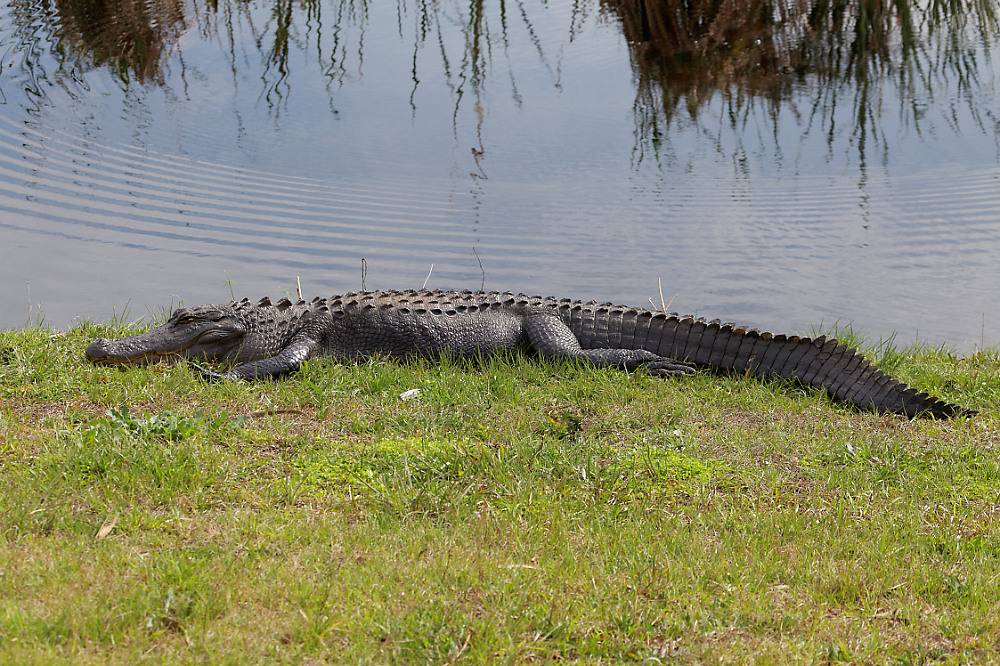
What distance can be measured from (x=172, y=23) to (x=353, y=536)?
13604mm

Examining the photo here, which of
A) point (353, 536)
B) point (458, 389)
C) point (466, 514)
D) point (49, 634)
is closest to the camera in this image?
point (49, 634)

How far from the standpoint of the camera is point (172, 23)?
14.2 m

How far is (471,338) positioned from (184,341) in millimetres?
1904

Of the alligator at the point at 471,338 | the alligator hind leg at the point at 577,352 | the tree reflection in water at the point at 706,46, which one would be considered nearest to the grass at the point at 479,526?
the alligator at the point at 471,338

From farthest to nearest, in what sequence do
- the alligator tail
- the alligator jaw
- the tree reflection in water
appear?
the tree reflection in water < the alligator jaw < the alligator tail

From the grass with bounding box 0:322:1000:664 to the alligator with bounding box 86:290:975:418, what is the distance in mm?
459

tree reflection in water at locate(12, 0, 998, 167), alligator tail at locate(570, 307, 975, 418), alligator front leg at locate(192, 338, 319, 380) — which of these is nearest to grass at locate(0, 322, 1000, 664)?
alligator tail at locate(570, 307, 975, 418)

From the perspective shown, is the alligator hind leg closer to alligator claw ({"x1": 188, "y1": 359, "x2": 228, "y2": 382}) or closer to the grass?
the grass

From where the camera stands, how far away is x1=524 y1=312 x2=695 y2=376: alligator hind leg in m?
5.50

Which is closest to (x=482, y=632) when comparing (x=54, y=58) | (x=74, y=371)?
(x=74, y=371)

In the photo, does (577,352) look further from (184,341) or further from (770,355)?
(184,341)

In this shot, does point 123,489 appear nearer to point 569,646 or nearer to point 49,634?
point 49,634

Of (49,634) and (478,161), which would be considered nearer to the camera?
(49,634)

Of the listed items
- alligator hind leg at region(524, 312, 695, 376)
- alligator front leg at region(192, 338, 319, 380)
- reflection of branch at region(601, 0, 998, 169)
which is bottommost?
alligator hind leg at region(524, 312, 695, 376)
